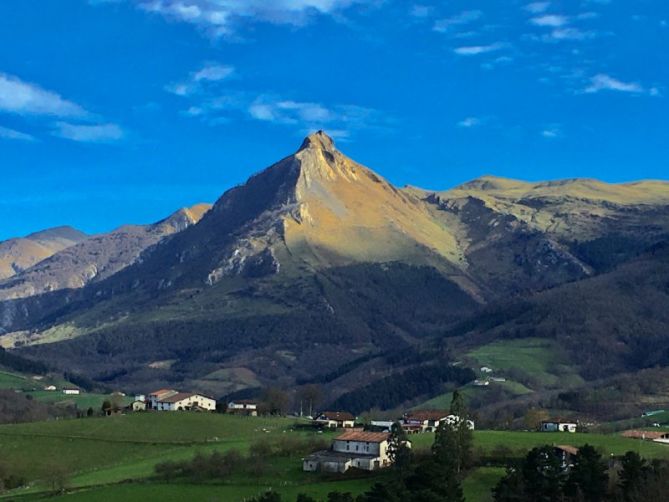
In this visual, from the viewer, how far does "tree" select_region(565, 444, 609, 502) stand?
8788cm

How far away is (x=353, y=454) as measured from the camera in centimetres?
11206

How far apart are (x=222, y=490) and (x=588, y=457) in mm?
36187

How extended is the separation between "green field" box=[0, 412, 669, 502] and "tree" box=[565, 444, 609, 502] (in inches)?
322

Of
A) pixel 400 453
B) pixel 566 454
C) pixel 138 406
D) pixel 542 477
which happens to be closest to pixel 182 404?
pixel 138 406

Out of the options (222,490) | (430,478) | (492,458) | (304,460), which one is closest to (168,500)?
(222,490)

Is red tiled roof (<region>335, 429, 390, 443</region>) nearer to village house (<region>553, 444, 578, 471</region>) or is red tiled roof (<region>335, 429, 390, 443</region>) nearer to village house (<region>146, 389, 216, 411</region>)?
village house (<region>553, 444, 578, 471</region>)

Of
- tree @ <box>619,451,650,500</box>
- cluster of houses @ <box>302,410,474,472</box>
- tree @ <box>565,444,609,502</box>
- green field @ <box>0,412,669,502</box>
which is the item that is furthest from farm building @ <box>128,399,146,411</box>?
tree @ <box>619,451,650,500</box>

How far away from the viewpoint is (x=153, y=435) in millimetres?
139625

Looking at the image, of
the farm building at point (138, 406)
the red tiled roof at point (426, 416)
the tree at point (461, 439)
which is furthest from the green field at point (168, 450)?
the farm building at point (138, 406)

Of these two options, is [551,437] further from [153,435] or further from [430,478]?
[153,435]

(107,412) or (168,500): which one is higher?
(107,412)

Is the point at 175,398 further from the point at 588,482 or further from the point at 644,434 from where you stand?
the point at 588,482

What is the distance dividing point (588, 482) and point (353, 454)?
31.4 m

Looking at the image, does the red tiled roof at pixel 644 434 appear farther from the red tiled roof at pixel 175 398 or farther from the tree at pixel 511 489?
the red tiled roof at pixel 175 398
